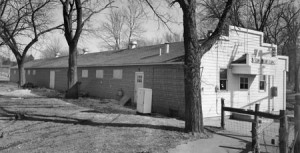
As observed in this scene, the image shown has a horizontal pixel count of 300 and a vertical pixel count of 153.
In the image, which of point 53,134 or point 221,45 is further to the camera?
point 221,45

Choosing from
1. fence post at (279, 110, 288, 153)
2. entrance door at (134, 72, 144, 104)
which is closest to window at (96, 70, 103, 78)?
Result: entrance door at (134, 72, 144, 104)

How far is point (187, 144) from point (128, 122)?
309 centimetres

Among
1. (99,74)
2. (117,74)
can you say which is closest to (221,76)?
(117,74)

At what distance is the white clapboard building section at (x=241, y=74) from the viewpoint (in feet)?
38.7

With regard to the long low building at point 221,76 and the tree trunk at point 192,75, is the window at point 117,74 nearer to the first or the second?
the long low building at point 221,76

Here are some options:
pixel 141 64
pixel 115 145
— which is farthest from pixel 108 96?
pixel 115 145

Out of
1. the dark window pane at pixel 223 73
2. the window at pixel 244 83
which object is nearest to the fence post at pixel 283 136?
the dark window pane at pixel 223 73

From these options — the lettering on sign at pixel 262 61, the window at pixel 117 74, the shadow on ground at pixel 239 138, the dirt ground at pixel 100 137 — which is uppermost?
the lettering on sign at pixel 262 61

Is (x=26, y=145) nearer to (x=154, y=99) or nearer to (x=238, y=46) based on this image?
(x=154, y=99)

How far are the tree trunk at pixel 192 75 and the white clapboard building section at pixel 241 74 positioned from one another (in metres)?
4.26

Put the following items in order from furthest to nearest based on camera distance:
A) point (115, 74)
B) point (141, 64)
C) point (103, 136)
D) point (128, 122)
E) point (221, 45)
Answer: point (115, 74) < point (141, 64) < point (221, 45) < point (128, 122) < point (103, 136)

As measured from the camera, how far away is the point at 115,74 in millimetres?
17062

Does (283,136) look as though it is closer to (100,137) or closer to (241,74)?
(100,137)

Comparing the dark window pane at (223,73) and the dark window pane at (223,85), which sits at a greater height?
the dark window pane at (223,73)
